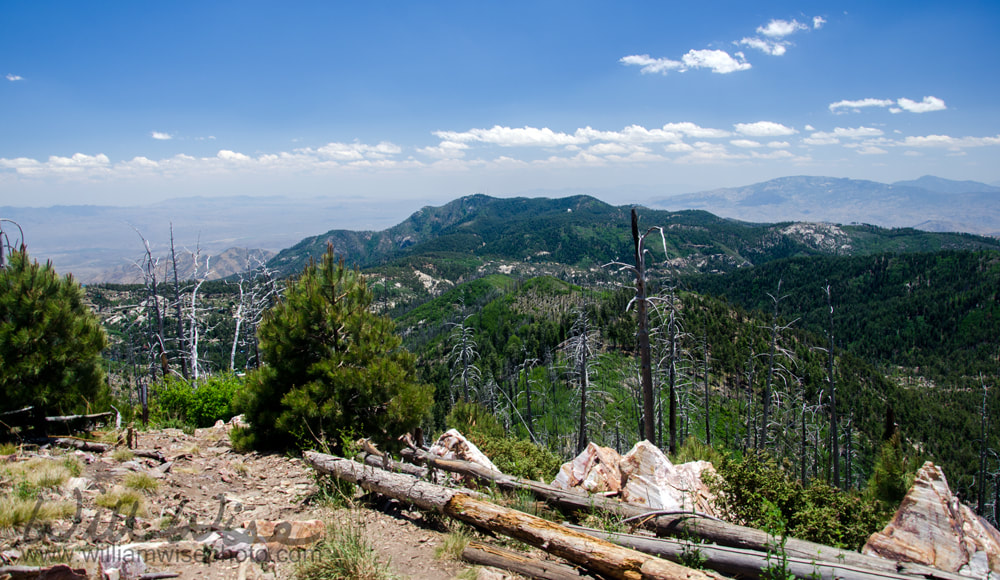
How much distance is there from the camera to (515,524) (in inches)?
222

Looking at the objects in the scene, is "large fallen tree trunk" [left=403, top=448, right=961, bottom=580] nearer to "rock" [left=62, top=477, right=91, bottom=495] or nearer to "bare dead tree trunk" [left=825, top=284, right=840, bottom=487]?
"rock" [left=62, top=477, right=91, bottom=495]

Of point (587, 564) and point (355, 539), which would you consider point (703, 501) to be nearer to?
point (587, 564)

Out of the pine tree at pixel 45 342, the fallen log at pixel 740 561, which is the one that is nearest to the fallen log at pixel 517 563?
the fallen log at pixel 740 561

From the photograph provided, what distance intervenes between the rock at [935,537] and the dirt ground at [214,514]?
5965mm

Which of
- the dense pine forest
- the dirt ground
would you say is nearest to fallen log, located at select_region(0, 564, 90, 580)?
the dirt ground

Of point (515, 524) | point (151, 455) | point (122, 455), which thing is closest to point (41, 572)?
point (515, 524)

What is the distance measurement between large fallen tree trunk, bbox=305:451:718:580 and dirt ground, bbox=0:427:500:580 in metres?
0.43

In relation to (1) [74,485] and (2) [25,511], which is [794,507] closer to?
(2) [25,511]

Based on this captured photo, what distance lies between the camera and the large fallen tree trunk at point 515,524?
190 inches

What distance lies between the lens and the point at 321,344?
9570mm

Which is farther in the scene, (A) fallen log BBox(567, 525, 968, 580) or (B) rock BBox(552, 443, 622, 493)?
(B) rock BBox(552, 443, 622, 493)

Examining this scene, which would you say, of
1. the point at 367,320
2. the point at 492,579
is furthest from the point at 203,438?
the point at 492,579

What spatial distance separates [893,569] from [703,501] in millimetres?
3652

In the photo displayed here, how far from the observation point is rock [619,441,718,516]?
8.34 metres
